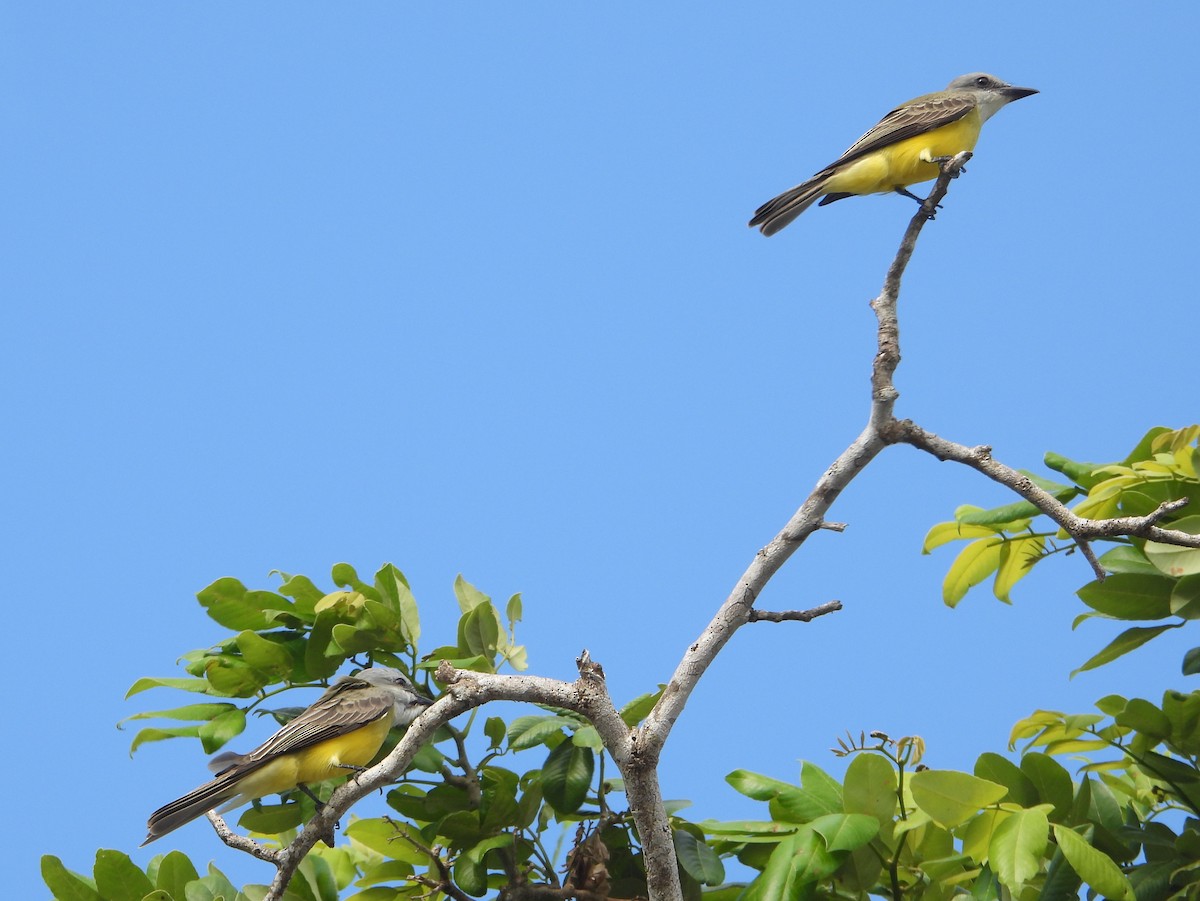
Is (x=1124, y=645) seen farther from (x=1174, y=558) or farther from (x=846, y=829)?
(x=846, y=829)

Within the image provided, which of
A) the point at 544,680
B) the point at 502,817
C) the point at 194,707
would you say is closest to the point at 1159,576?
the point at 544,680

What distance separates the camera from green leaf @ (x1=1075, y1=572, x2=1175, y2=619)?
3590mm

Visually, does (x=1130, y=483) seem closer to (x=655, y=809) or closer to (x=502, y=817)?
(x=655, y=809)

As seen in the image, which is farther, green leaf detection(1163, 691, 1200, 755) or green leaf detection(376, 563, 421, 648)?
green leaf detection(376, 563, 421, 648)

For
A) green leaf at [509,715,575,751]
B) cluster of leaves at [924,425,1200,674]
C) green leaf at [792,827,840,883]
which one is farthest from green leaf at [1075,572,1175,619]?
green leaf at [509,715,575,751]

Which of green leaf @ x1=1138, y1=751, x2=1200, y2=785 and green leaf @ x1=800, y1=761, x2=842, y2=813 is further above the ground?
green leaf @ x1=1138, y1=751, x2=1200, y2=785

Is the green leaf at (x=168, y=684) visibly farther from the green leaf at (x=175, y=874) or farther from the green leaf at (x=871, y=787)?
the green leaf at (x=871, y=787)

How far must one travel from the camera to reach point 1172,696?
3.66 metres

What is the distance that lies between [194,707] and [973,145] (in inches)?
142

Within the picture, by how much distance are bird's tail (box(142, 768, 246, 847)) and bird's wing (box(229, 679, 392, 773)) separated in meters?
0.09

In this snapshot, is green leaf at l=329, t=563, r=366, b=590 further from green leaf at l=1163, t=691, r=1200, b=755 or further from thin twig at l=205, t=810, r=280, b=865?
green leaf at l=1163, t=691, r=1200, b=755

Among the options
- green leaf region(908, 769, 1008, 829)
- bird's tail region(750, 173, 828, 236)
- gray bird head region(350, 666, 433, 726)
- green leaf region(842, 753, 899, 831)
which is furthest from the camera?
bird's tail region(750, 173, 828, 236)

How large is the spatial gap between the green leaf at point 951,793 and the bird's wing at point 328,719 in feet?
5.65

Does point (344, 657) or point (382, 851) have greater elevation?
point (344, 657)
